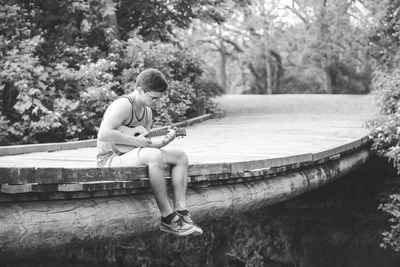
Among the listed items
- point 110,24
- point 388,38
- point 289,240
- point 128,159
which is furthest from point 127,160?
point 388,38

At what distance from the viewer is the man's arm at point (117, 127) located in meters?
4.14

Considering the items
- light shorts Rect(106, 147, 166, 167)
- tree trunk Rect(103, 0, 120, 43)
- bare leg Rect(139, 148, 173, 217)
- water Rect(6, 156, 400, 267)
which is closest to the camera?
bare leg Rect(139, 148, 173, 217)

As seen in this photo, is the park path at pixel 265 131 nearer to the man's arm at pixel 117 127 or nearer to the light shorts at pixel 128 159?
the light shorts at pixel 128 159

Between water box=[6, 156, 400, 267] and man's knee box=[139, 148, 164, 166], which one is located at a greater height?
man's knee box=[139, 148, 164, 166]

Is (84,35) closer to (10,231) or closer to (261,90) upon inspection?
(10,231)

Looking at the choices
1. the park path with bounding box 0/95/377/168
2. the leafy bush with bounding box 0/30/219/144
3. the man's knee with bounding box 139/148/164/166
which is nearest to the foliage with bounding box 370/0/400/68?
the park path with bounding box 0/95/377/168

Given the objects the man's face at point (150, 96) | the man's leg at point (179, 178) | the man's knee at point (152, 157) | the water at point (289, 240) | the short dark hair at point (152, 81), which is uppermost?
the short dark hair at point (152, 81)

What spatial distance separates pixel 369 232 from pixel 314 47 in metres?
17.6

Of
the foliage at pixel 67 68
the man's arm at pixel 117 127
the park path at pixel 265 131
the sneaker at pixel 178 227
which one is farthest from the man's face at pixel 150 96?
the foliage at pixel 67 68

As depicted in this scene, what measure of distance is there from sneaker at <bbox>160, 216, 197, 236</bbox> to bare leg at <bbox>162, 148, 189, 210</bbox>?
13 centimetres

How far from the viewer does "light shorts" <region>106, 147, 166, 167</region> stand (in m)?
4.10

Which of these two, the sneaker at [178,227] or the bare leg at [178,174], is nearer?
the sneaker at [178,227]

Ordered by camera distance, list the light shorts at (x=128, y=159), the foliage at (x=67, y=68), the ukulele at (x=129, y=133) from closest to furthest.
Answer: the light shorts at (x=128, y=159) → the ukulele at (x=129, y=133) → the foliage at (x=67, y=68)

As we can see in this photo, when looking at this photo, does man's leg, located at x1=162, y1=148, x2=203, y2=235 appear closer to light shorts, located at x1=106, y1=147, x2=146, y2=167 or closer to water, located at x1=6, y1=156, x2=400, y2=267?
light shorts, located at x1=106, y1=147, x2=146, y2=167
